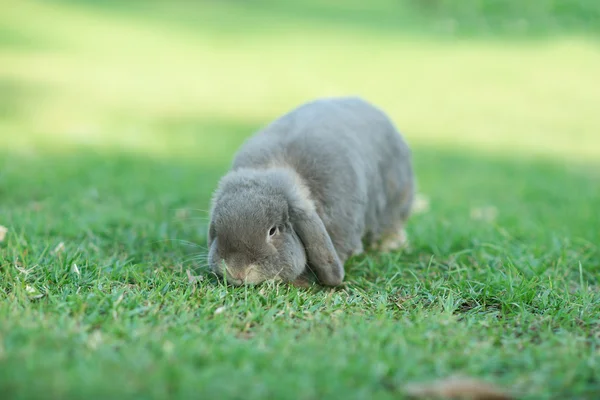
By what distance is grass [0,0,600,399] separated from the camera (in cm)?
271

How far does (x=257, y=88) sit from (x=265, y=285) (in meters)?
9.96

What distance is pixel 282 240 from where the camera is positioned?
12.5 ft

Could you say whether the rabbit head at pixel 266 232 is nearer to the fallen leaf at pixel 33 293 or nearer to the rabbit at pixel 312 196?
the rabbit at pixel 312 196

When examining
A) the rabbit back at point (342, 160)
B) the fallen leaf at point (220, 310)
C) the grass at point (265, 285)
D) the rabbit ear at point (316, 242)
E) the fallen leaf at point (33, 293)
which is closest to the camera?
the grass at point (265, 285)

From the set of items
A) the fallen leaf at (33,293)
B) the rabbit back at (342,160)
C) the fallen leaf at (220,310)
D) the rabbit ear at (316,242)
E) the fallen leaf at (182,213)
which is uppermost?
the rabbit back at (342,160)

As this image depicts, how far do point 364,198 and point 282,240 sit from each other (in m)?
0.88

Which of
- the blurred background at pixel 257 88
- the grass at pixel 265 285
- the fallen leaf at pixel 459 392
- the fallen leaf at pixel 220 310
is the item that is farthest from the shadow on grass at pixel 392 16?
the fallen leaf at pixel 459 392

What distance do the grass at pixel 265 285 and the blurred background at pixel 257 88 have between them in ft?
0.21

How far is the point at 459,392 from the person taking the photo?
101 inches

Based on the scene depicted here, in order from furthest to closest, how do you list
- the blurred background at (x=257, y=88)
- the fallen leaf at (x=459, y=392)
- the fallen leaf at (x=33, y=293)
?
the blurred background at (x=257, y=88) < the fallen leaf at (x=33, y=293) < the fallen leaf at (x=459, y=392)

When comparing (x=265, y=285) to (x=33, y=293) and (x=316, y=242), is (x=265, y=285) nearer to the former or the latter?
(x=316, y=242)

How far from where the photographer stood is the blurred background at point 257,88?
728cm

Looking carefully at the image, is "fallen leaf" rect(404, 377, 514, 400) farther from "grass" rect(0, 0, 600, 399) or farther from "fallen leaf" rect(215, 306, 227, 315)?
"fallen leaf" rect(215, 306, 227, 315)

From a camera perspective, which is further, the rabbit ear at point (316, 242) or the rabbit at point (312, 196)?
the rabbit ear at point (316, 242)
